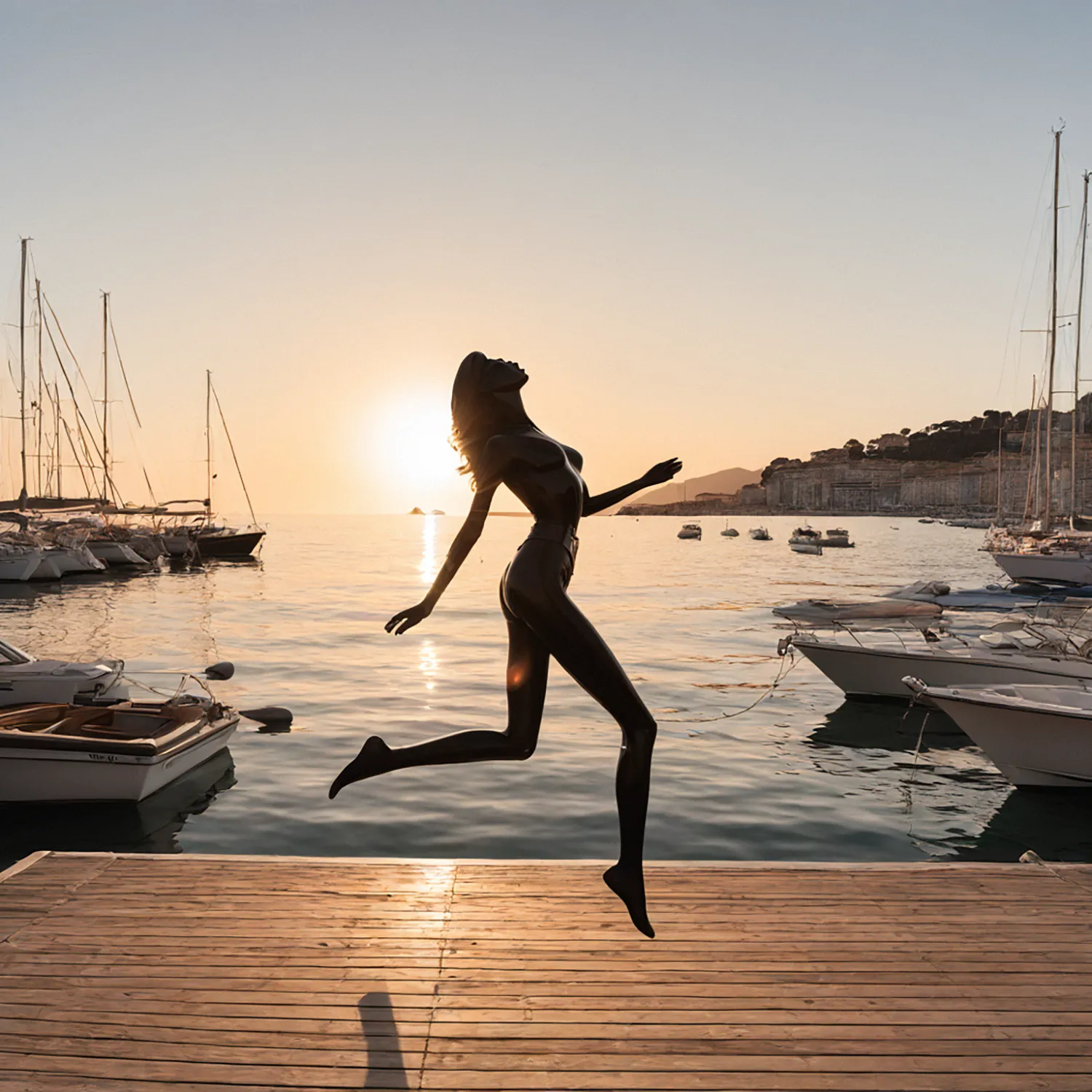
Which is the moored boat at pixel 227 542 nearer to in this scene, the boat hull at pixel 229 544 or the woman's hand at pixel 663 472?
the boat hull at pixel 229 544

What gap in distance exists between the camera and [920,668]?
61.6 feet

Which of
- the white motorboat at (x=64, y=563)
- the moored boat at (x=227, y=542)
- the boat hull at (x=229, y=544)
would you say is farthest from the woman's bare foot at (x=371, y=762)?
the moored boat at (x=227, y=542)

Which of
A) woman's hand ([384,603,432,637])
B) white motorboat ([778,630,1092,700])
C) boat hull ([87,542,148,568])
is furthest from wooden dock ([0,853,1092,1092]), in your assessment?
boat hull ([87,542,148,568])

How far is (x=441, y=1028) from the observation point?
415 centimetres

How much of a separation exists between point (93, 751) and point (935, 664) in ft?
45.6

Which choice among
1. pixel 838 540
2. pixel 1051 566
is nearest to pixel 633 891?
pixel 1051 566

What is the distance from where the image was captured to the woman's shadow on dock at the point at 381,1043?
3.77 metres

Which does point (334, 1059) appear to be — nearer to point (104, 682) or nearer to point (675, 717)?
point (104, 682)

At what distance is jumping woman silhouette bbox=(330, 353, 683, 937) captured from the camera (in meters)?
4.58

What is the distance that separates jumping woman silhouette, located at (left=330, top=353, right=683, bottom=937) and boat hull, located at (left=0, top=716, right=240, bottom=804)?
27.5ft

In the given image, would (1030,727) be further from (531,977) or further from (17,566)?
(17,566)

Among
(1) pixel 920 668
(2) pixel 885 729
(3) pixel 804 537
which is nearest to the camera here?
(1) pixel 920 668

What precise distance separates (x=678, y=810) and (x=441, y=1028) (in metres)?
9.49

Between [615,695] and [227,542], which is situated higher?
[615,695]
